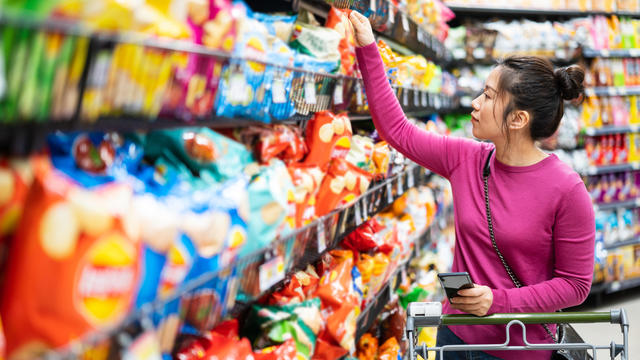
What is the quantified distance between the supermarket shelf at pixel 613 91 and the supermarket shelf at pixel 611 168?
2.08 feet

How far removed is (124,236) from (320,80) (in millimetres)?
994

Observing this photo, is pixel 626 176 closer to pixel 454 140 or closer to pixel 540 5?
pixel 540 5

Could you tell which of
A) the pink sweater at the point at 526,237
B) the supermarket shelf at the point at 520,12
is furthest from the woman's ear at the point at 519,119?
the supermarket shelf at the point at 520,12

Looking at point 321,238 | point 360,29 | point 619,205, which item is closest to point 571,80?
point 360,29

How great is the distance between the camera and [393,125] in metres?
1.95

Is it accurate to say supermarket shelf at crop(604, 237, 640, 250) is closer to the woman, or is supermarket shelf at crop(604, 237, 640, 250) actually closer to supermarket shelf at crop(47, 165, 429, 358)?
supermarket shelf at crop(47, 165, 429, 358)

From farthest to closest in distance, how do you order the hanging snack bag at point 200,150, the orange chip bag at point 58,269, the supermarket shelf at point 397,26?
the supermarket shelf at point 397,26 < the hanging snack bag at point 200,150 < the orange chip bag at point 58,269

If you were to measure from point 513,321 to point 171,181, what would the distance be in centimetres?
98

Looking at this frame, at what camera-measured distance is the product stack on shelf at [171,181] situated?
605 mm

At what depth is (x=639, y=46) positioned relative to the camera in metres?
5.43

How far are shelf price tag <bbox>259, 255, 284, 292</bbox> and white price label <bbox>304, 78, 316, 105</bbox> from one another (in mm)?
452

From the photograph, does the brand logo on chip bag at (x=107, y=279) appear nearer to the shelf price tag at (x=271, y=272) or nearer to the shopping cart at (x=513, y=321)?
the shelf price tag at (x=271, y=272)

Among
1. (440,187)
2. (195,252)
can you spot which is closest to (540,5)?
(440,187)

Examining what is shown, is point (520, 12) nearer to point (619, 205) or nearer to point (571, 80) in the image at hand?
point (619, 205)
